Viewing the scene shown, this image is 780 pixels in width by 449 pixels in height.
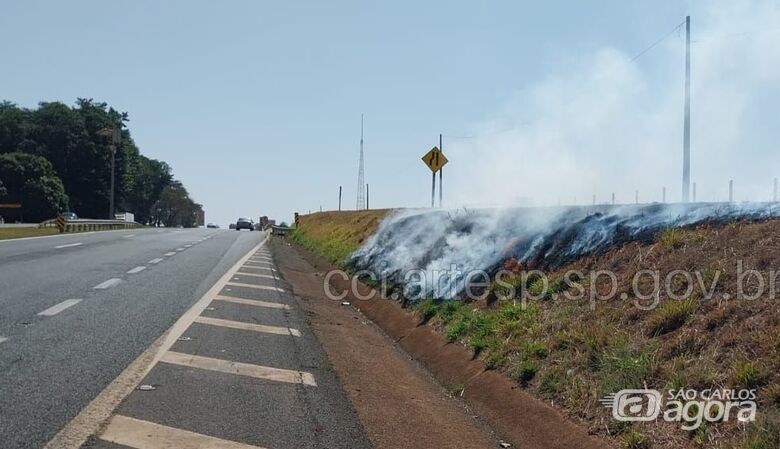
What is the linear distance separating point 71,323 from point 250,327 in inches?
86.8

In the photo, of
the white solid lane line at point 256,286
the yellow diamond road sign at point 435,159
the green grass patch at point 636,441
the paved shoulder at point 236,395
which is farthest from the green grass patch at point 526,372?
the yellow diamond road sign at point 435,159

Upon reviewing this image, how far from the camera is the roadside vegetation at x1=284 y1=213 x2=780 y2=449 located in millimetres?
5430

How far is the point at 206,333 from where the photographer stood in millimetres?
9781

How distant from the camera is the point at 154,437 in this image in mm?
5551

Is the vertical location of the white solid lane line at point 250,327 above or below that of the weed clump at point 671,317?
below

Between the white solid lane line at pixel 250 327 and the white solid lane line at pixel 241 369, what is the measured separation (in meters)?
2.04

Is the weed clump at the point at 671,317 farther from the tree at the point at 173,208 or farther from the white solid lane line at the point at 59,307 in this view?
the tree at the point at 173,208

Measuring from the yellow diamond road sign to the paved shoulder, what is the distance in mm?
12875

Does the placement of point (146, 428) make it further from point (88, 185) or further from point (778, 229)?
point (88, 185)

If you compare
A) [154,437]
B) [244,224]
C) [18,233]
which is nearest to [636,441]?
[154,437]

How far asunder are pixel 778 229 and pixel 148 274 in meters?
12.8

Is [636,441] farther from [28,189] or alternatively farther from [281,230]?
[28,189]

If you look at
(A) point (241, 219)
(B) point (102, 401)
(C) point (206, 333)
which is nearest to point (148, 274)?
(C) point (206, 333)

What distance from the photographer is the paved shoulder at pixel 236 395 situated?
18.7 feet
